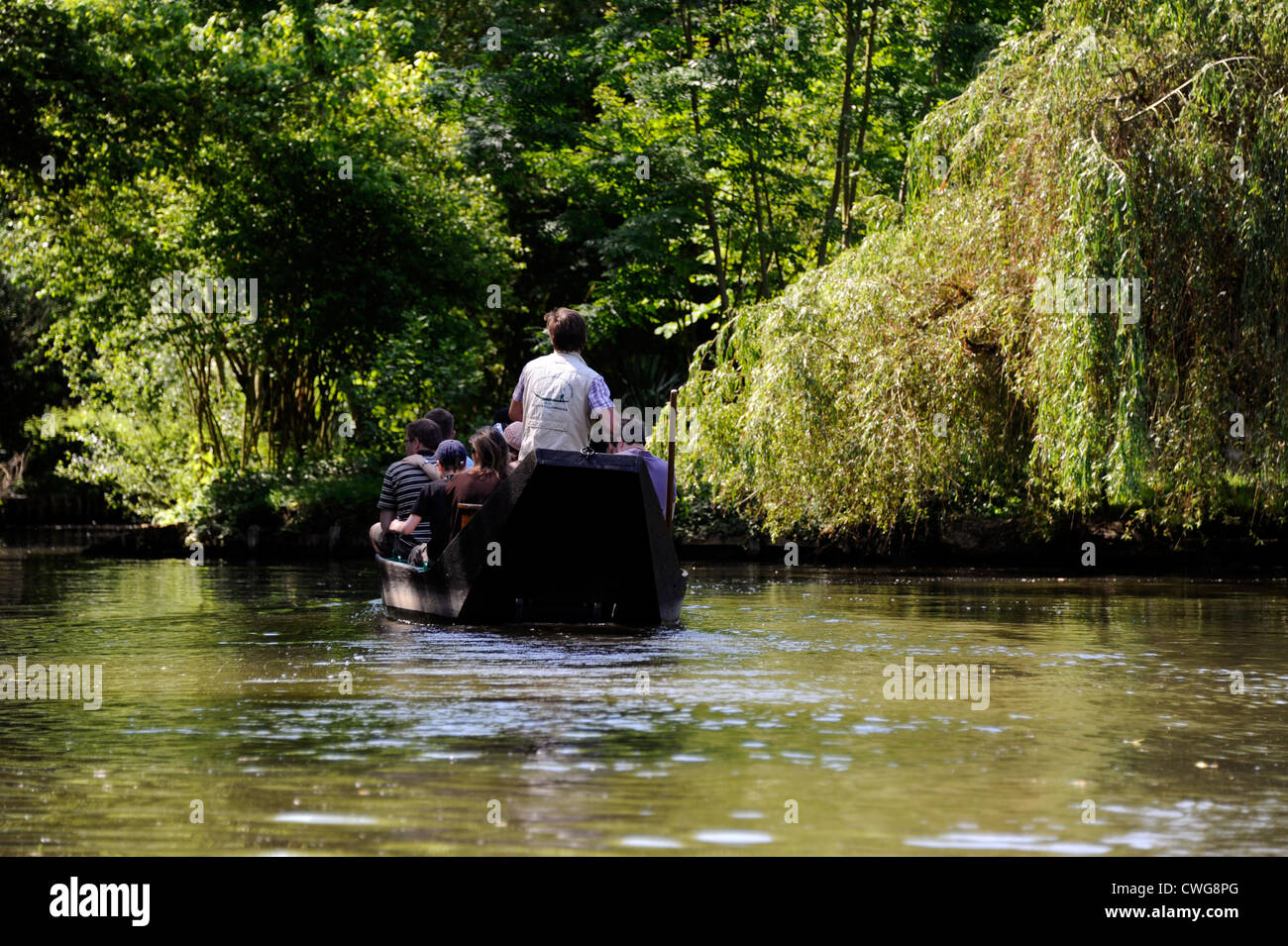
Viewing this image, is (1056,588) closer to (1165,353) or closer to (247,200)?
(1165,353)

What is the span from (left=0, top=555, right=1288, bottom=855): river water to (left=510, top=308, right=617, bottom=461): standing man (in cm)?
139

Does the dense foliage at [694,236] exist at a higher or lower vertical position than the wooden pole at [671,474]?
higher

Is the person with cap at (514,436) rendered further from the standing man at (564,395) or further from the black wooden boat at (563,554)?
the black wooden boat at (563,554)

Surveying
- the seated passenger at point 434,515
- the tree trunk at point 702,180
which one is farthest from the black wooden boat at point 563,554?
the tree trunk at point 702,180

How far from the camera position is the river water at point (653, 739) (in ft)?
18.3

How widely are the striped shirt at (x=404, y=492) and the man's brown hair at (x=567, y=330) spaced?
2380 mm

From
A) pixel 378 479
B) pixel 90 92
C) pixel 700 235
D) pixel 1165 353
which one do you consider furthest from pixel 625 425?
pixel 1165 353

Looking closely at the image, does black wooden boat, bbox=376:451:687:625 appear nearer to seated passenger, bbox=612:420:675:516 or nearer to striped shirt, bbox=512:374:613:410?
seated passenger, bbox=612:420:675:516

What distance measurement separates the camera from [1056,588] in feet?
59.5

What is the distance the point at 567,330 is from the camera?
11.6 m

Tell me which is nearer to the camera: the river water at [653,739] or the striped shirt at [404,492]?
the river water at [653,739]

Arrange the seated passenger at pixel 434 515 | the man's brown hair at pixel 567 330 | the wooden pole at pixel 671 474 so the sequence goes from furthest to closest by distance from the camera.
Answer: the seated passenger at pixel 434 515, the wooden pole at pixel 671 474, the man's brown hair at pixel 567 330

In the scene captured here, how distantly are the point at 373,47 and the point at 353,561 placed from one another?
8844mm

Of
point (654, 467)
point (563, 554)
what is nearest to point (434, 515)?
point (563, 554)
